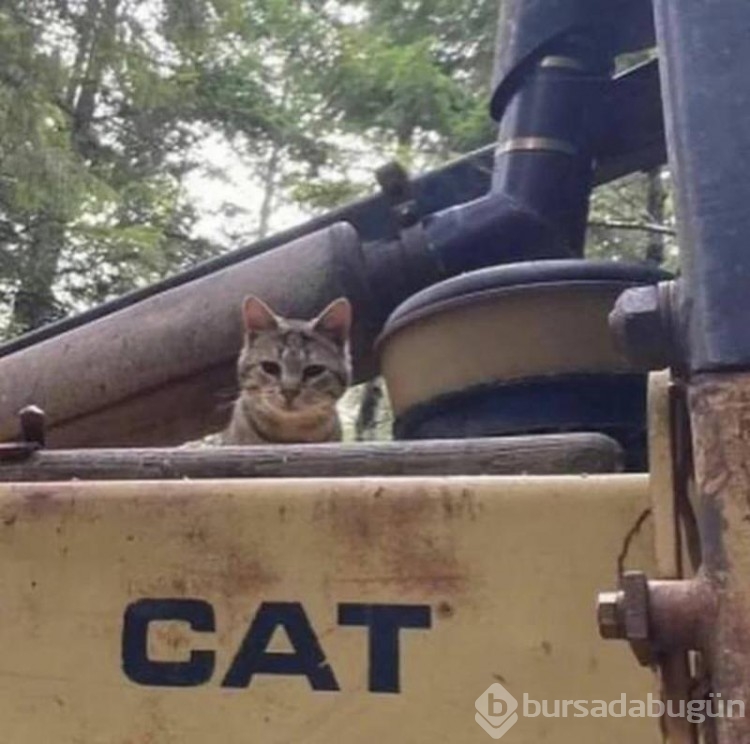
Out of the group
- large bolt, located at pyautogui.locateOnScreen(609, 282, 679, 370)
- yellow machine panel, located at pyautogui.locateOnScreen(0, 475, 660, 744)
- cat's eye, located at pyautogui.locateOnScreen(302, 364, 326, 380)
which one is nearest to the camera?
large bolt, located at pyautogui.locateOnScreen(609, 282, 679, 370)

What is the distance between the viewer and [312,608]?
1.21 meters

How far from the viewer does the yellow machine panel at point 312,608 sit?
114 centimetres

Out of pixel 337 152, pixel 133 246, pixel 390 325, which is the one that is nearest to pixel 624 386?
pixel 390 325

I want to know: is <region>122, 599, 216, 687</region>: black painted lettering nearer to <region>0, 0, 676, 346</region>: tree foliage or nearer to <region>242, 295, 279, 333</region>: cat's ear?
<region>242, 295, 279, 333</region>: cat's ear

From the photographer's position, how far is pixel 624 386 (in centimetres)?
171

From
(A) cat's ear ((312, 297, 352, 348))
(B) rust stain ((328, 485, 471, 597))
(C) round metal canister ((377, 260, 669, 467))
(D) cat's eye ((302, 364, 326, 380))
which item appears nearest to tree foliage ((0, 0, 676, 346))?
(D) cat's eye ((302, 364, 326, 380))

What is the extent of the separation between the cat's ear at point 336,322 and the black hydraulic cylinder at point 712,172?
1.68 metres

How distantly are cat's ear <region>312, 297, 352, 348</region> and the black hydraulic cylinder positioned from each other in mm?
1684

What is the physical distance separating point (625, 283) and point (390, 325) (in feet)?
1.18

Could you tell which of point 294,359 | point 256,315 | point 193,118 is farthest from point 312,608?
point 193,118

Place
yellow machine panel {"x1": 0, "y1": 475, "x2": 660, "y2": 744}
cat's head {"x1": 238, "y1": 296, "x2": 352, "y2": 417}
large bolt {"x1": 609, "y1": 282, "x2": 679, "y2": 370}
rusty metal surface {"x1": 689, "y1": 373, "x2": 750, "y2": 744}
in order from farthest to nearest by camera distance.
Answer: cat's head {"x1": 238, "y1": 296, "x2": 352, "y2": 417} → yellow machine panel {"x1": 0, "y1": 475, "x2": 660, "y2": 744} → large bolt {"x1": 609, "y1": 282, "x2": 679, "y2": 370} → rusty metal surface {"x1": 689, "y1": 373, "x2": 750, "y2": 744}

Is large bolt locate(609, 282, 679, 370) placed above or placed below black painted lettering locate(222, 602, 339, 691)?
above

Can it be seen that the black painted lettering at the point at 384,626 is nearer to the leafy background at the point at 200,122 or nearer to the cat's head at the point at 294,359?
the cat's head at the point at 294,359

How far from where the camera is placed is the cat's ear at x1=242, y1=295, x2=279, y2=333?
2.58m
